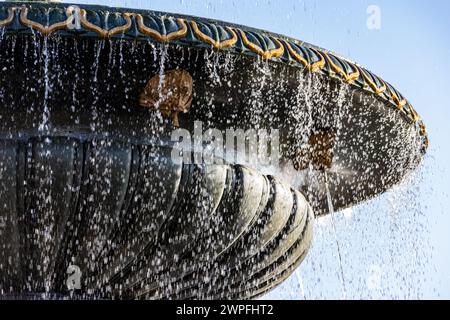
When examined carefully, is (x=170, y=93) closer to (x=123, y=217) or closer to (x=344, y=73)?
(x=123, y=217)

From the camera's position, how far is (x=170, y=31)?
7.54 m

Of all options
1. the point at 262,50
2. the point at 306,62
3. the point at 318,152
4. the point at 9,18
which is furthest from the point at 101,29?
the point at 318,152

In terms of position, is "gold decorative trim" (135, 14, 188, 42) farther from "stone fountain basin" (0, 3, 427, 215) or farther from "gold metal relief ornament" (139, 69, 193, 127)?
"gold metal relief ornament" (139, 69, 193, 127)

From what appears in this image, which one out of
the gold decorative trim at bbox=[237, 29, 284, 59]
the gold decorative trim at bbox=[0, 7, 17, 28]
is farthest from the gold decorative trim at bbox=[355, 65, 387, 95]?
the gold decorative trim at bbox=[0, 7, 17, 28]

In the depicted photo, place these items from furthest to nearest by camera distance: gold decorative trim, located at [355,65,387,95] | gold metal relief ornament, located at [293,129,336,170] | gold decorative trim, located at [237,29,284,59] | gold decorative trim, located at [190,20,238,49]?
gold metal relief ornament, located at [293,129,336,170], gold decorative trim, located at [355,65,387,95], gold decorative trim, located at [237,29,284,59], gold decorative trim, located at [190,20,238,49]

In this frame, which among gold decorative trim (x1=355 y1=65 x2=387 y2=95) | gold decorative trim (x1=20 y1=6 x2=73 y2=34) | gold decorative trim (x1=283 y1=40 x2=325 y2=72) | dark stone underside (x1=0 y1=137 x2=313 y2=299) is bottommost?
dark stone underside (x1=0 y1=137 x2=313 y2=299)

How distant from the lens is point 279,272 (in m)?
8.90

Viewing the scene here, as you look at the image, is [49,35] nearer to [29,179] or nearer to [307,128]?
[29,179]

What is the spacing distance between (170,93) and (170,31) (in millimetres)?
657

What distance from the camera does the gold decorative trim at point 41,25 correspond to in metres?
7.33

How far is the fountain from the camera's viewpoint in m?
7.50

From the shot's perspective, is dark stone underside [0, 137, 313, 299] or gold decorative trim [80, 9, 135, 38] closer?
gold decorative trim [80, 9, 135, 38]

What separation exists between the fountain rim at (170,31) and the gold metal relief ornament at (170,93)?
401mm

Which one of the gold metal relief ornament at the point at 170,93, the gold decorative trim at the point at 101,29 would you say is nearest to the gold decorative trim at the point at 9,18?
the gold decorative trim at the point at 101,29
